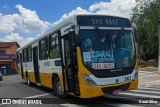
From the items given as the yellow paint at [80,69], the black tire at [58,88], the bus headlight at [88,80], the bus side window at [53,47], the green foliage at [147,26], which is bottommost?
the black tire at [58,88]

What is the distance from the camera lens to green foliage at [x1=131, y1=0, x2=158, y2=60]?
41.8 metres

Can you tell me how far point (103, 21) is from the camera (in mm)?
11297

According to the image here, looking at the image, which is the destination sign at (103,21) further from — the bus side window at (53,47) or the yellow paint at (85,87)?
the bus side window at (53,47)

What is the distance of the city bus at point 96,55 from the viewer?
10516 millimetres

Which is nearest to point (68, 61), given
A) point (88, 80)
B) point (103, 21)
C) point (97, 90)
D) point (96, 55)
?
point (96, 55)

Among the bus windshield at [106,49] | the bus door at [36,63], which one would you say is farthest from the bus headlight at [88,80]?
the bus door at [36,63]

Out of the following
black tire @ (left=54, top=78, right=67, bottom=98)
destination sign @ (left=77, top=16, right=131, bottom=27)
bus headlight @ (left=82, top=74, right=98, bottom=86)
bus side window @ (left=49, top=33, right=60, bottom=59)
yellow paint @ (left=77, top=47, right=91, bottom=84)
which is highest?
destination sign @ (left=77, top=16, right=131, bottom=27)

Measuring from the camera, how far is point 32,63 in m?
18.5

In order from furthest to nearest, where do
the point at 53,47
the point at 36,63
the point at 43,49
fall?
the point at 36,63
the point at 43,49
the point at 53,47

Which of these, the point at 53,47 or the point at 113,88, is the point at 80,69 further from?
the point at 53,47

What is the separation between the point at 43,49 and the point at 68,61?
160 inches

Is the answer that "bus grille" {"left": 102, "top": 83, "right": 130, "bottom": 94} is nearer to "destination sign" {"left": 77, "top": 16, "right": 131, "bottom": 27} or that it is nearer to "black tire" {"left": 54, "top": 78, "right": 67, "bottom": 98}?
"destination sign" {"left": 77, "top": 16, "right": 131, "bottom": 27}

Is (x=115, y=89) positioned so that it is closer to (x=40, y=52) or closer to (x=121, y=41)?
(x=121, y=41)

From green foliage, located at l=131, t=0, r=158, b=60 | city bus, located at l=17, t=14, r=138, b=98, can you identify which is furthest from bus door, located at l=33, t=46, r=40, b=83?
green foliage, located at l=131, t=0, r=158, b=60
